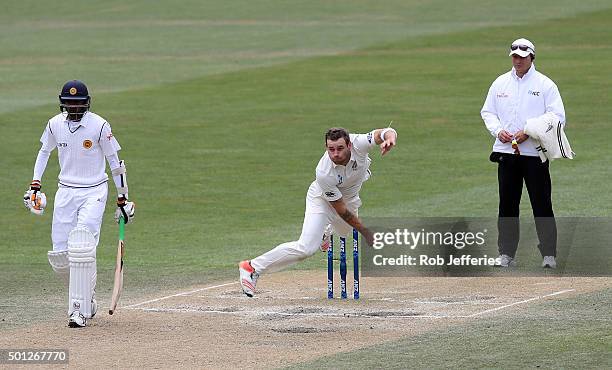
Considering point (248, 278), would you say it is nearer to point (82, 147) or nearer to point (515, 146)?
point (82, 147)

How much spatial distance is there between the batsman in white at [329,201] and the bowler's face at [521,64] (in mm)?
2266

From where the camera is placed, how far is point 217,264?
1408cm

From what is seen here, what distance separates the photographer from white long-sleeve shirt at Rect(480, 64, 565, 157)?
12812 mm

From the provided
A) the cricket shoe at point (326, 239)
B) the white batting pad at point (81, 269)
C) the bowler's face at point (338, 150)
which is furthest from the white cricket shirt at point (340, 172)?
the white batting pad at point (81, 269)

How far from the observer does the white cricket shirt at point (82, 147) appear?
10.9m

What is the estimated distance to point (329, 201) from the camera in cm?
1126

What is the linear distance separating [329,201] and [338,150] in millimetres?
557

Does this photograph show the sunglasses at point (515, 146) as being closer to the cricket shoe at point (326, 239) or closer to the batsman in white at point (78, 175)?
the cricket shoe at point (326, 239)

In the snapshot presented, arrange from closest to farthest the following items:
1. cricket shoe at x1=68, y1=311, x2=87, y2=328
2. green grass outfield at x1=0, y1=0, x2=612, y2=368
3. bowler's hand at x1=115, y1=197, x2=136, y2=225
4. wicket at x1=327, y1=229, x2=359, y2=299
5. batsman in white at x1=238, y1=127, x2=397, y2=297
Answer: cricket shoe at x1=68, y1=311, x2=87, y2=328 < batsman in white at x1=238, y1=127, x2=397, y2=297 < bowler's hand at x1=115, y1=197, x2=136, y2=225 < wicket at x1=327, y1=229, x2=359, y2=299 < green grass outfield at x1=0, y1=0, x2=612, y2=368

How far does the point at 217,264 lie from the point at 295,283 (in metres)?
1.62

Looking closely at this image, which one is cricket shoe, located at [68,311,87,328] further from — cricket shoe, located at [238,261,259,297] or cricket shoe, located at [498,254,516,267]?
cricket shoe, located at [498,254,516,267]

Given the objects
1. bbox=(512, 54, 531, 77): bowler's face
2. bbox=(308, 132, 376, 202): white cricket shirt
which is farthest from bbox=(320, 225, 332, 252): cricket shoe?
bbox=(512, 54, 531, 77): bowler's face

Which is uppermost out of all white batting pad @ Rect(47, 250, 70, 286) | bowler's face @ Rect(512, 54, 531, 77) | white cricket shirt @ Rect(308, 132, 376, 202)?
bowler's face @ Rect(512, 54, 531, 77)

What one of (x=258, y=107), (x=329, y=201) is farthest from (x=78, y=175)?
(x=258, y=107)
